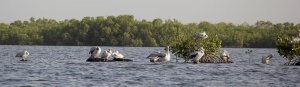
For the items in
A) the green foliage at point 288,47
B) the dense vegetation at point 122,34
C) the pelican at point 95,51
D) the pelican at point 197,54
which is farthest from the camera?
the dense vegetation at point 122,34

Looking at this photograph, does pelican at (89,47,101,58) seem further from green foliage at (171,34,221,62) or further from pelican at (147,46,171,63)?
green foliage at (171,34,221,62)

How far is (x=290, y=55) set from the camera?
49.3 m

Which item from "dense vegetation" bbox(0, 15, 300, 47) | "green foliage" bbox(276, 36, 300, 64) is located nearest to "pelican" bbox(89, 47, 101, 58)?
"green foliage" bbox(276, 36, 300, 64)

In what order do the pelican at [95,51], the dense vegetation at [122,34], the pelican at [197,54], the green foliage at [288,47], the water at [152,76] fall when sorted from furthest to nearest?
1. the dense vegetation at [122,34]
2. the pelican at [95,51]
3. the green foliage at [288,47]
4. the pelican at [197,54]
5. the water at [152,76]

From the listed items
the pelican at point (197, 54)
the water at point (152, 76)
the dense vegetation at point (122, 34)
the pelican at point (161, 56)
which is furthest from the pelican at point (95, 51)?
the dense vegetation at point (122, 34)

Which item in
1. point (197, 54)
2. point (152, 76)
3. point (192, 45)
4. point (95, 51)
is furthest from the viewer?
point (95, 51)

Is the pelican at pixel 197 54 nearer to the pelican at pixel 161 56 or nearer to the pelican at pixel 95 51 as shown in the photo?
the pelican at pixel 161 56

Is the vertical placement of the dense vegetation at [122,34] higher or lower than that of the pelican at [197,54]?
higher

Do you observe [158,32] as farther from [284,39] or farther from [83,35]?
[284,39]

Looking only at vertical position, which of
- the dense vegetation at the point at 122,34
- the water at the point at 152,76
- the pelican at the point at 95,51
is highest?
the dense vegetation at the point at 122,34

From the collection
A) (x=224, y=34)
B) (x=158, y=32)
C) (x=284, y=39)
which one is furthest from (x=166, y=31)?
(x=284, y=39)

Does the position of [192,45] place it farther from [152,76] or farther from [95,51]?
[152,76]

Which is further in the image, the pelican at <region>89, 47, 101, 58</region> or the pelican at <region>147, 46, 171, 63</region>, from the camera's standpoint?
the pelican at <region>89, 47, 101, 58</region>

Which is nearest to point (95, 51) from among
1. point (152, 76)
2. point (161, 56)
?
point (161, 56)
